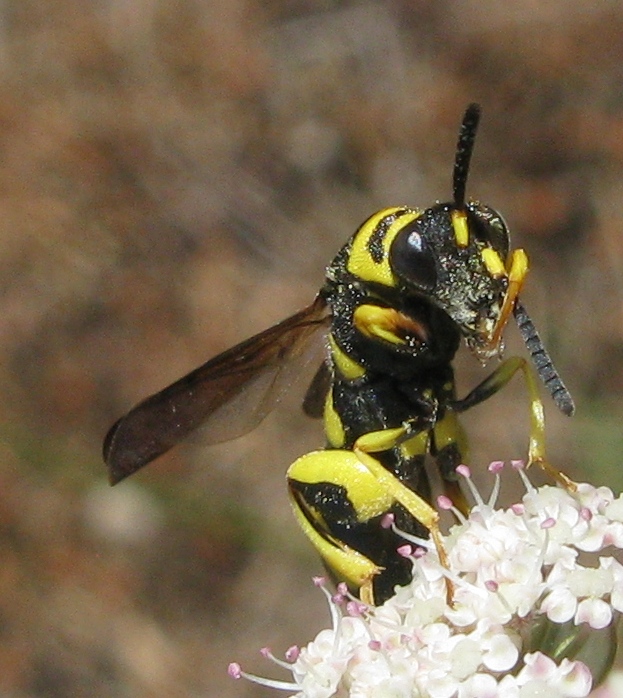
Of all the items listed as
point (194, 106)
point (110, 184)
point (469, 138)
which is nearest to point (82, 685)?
point (110, 184)

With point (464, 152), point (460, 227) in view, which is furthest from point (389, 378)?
point (464, 152)

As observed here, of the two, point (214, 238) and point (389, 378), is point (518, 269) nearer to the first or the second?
point (389, 378)

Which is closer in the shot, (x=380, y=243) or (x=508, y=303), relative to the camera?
(x=508, y=303)

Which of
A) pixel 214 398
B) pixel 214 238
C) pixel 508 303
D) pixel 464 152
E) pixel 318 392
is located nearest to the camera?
pixel 508 303

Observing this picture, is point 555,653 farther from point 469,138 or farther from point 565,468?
Result: point 565,468

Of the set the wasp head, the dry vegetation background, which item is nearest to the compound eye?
the wasp head
